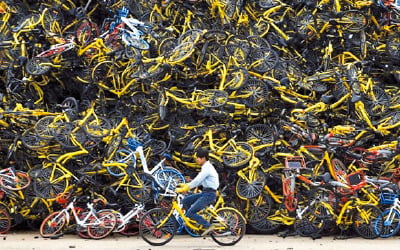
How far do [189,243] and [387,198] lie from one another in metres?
4.28

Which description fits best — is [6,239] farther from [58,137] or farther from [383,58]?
[383,58]

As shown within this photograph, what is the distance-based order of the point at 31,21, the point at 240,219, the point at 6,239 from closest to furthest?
the point at 240,219 < the point at 6,239 < the point at 31,21

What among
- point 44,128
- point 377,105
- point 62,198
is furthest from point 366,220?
point 44,128

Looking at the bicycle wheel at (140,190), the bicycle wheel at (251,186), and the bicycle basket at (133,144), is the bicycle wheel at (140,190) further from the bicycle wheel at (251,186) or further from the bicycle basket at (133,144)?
the bicycle wheel at (251,186)

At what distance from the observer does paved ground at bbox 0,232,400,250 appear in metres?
12.7

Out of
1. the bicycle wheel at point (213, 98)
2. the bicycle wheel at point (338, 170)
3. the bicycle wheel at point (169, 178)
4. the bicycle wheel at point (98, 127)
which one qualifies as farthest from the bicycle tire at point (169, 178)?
the bicycle wheel at point (338, 170)

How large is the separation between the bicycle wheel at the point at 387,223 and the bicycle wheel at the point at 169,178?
407cm

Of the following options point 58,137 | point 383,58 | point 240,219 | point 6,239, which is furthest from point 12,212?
point 383,58

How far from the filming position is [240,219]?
1248 centimetres

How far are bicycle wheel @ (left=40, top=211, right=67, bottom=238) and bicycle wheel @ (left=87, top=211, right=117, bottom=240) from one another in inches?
22.2

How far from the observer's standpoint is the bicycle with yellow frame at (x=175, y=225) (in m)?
12.2

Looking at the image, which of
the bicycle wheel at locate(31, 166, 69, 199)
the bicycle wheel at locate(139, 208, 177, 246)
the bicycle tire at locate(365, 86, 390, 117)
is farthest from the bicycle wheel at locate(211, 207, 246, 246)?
the bicycle tire at locate(365, 86, 390, 117)

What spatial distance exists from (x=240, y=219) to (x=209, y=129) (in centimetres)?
270

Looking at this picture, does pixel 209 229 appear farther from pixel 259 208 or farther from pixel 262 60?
pixel 262 60
